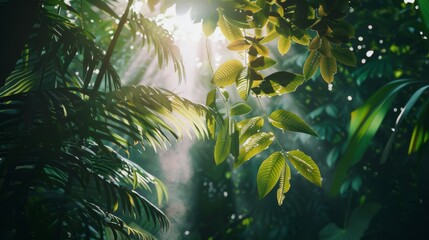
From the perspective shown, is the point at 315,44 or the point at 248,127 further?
the point at 248,127

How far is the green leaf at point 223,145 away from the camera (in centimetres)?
89

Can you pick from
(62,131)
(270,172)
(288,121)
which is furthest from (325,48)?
(62,131)

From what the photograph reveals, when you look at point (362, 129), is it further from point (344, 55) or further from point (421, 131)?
point (344, 55)

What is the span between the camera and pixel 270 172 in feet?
2.84

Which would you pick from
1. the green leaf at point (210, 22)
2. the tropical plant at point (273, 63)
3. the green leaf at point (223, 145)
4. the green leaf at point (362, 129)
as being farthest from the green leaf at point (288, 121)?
the green leaf at point (362, 129)

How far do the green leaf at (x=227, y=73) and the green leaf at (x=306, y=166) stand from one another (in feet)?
0.70

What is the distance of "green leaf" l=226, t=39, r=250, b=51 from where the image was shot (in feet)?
2.75

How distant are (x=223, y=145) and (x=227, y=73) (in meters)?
0.16

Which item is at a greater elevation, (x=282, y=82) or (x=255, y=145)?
(x=282, y=82)

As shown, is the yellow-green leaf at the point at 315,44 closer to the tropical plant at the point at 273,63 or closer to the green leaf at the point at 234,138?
the tropical plant at the point at 273,63

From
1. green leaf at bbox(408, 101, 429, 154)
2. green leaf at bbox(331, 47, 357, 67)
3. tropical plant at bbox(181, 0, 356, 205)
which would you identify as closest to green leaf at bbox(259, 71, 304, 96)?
tropical plant at bbox(181, 0, 356, 205)

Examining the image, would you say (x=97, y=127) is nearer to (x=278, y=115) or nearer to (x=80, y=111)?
(x=80, y=111)

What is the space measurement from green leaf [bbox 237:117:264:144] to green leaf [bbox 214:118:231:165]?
0.14 feet

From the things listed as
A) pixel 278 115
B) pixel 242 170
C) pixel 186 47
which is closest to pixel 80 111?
pixel 278 115
